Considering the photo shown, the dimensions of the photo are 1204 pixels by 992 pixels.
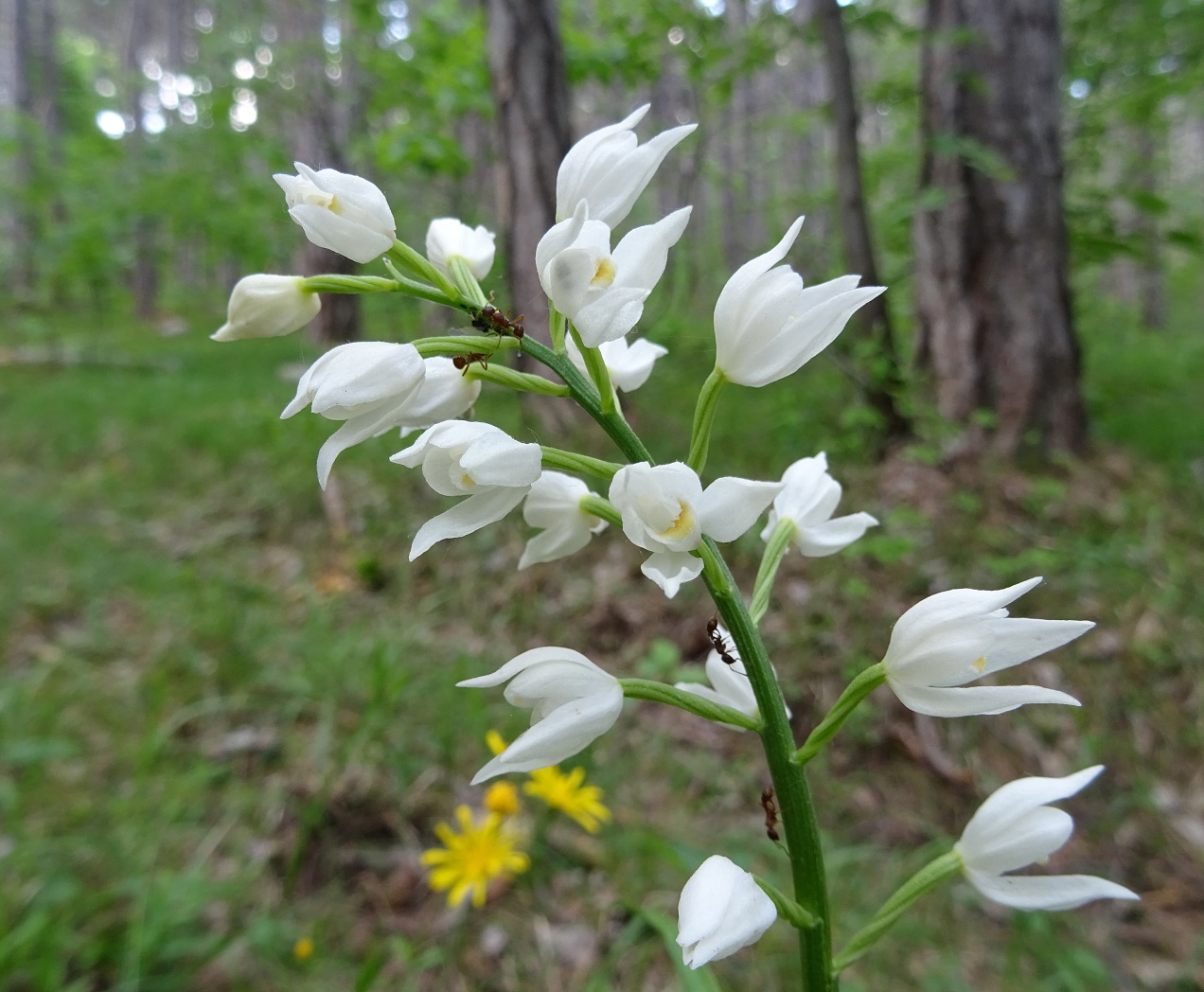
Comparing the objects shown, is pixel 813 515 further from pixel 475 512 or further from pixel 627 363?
pixel 475 512

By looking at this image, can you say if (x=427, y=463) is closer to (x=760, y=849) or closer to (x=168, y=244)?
(x=760, y=849)

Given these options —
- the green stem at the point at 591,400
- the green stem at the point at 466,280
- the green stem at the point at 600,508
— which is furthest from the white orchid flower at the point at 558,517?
the green stem at the point at 466,280

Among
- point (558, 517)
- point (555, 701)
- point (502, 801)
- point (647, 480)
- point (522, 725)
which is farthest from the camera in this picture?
point (522, 725)

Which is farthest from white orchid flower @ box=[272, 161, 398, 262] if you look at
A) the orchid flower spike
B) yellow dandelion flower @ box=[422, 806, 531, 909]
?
yellow dandelion flower @ box=[422, 806, 531, 909]

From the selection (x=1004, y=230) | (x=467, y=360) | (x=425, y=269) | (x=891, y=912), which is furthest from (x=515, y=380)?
(x=1004, y=230)

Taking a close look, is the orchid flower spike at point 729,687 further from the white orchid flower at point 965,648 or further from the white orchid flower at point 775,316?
the white orchid flower at point 775,316

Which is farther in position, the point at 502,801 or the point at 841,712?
the point at 502,801
